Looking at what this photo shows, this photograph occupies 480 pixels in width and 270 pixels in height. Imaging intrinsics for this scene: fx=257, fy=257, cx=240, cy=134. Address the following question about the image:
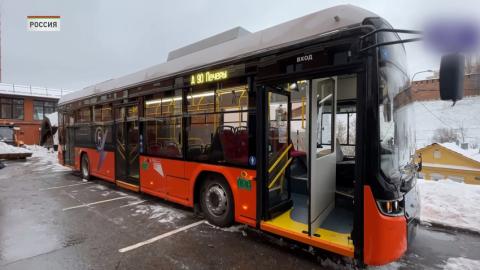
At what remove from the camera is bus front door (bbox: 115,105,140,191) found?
239 inches

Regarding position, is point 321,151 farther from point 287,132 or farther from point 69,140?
point 69,140

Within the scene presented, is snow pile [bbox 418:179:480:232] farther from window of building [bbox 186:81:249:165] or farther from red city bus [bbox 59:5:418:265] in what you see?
→ window of building [bbox 186:81:249:165]

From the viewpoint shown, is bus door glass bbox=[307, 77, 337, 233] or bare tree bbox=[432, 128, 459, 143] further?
bare tree bbox=[432, 128, 459, 143]

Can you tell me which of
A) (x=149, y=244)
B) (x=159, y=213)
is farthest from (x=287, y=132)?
(x=159, y=213)

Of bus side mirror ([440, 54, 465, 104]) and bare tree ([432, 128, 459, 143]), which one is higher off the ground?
bus side mirror ([440, 54, 465, 104])

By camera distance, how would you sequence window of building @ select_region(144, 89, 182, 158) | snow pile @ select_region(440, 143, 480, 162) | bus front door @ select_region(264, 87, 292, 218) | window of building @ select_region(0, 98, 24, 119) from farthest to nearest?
1. window of building @ select_region(0, 98, 24, 119)
2. snow pile @ select_region(440, 143, 480, 162)
3. window of building @ select_region(144, 89, 182, 158)
4. bus front door @ select_region(264, 87, 292, 218)

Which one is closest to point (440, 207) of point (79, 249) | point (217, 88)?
point (217, 88)

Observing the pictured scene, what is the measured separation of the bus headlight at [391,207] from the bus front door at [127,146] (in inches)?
198

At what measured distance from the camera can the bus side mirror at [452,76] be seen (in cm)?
205

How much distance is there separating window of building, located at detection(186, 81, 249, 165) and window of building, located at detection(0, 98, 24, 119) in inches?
1282

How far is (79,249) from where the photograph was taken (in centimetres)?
363

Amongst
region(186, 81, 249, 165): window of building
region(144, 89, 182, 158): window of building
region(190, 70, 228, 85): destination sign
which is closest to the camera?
region(186, 81, 249, 165): window of building

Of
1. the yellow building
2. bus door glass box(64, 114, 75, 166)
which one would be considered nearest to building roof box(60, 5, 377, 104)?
bus door glass box(64, 114, 75, 166)

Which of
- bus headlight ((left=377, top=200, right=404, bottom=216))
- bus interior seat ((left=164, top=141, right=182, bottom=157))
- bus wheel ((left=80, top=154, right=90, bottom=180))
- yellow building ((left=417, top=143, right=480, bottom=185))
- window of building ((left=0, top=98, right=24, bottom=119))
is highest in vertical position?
window of building ((left=0, top=98, right=24, bottom=119))
